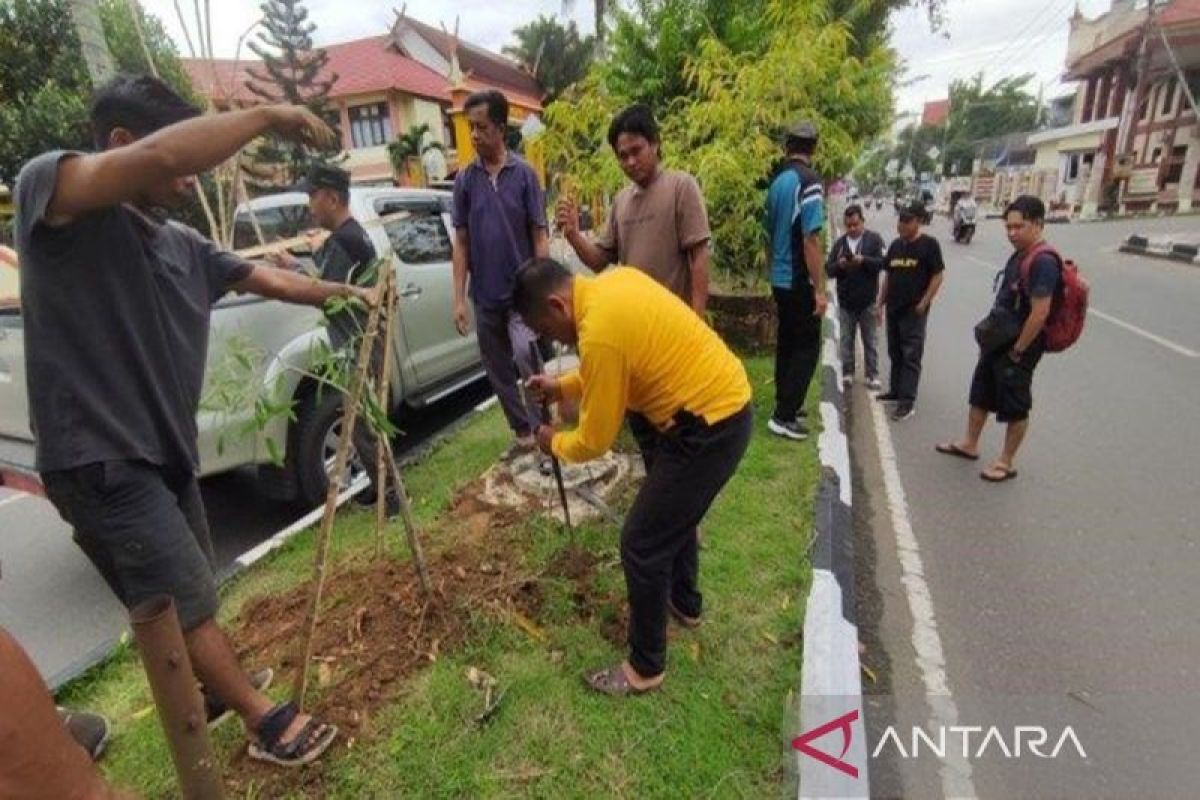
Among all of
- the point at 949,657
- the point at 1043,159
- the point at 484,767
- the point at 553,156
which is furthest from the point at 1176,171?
the point at 484,767

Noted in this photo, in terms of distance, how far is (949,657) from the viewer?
2896 mm

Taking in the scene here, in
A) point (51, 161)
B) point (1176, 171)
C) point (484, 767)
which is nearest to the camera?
point (51, 161)

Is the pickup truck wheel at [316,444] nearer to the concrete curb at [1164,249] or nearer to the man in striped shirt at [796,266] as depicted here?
the man in striped shirt at [796,266]

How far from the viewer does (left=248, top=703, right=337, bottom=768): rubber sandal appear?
215cm

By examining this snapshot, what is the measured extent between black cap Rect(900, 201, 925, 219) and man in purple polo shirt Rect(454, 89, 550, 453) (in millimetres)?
3228

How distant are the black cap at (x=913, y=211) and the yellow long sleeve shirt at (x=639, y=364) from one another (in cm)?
393

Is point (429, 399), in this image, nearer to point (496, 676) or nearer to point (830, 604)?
point (496, 676)

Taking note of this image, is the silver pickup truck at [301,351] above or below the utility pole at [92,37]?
below

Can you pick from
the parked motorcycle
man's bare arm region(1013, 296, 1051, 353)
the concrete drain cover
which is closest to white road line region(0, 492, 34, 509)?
the concrete drain cover

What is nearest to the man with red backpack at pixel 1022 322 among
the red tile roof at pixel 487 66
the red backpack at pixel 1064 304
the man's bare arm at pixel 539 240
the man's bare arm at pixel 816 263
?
the red backpack at pixel 1064 304

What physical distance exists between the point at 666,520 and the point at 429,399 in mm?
3277

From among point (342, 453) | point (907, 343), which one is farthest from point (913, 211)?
point (342, 453)

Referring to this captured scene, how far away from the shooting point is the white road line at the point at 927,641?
7.75 feet

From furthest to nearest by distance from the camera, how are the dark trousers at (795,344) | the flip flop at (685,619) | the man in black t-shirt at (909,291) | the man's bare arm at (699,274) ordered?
the man in black t-shirt at (909,291), the dark trousers at (795,344), the man's bare arm at (699,274), the flip flop at (685,619)
